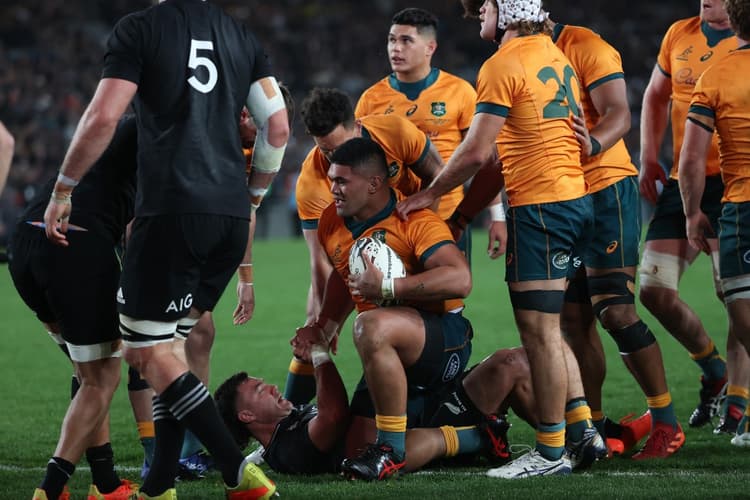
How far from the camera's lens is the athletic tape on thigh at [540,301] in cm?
511

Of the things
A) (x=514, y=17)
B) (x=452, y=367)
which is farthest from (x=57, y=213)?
(x=514, y=17)

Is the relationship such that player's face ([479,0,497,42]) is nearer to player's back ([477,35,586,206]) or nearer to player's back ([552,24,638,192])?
player's back ([477,35,586,206])

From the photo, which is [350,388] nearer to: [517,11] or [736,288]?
[736,288]

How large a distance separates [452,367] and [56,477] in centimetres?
182

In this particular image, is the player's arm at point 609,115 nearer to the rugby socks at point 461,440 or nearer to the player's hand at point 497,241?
the player's hand at point 497,241

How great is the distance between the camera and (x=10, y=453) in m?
6.06

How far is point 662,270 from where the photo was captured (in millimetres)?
6418

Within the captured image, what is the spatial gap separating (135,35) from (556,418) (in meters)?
2.43

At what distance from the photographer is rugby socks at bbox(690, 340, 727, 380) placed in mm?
6695

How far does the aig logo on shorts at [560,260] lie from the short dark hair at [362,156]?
863mm

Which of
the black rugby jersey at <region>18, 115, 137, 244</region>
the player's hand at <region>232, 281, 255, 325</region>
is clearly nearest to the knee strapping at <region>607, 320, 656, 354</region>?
the player's hand at <region>232, 281, 255, 325</region>

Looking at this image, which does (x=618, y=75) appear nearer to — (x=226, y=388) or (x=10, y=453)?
(x=226, y=388)

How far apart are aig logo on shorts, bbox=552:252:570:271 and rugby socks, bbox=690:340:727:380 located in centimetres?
189

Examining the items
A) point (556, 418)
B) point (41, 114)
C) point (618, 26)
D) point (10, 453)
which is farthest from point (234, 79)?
point (618, 26)
